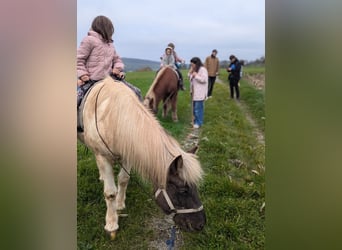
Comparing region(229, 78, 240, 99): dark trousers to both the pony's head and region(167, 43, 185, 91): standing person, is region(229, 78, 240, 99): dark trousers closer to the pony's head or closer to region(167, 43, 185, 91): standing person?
region(167, 43, 185, 91): standing person

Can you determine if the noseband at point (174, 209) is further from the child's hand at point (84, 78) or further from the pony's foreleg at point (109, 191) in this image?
the child's hand at point (84, 78)

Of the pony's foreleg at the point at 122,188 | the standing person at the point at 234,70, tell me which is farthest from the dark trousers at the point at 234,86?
the pony's foreleg at the point at 122,188

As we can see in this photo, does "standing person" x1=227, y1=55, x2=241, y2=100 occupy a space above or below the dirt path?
above

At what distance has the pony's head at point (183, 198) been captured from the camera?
5.87ft

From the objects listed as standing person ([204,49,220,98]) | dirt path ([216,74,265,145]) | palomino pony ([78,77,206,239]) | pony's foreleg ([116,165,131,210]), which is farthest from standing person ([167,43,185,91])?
pony's foreleg ([116,165,131,210])

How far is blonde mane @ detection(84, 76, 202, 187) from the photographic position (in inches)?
70.9

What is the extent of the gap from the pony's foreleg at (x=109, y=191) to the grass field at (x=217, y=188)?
0.11 feet

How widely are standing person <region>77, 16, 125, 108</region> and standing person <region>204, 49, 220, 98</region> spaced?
1.55 feet

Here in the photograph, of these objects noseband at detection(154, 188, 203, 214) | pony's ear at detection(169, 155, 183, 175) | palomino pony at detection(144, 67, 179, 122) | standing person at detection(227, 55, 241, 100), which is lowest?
noseband at detection(154, 188, 203, 214)

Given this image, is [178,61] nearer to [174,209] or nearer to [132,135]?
[132,135]

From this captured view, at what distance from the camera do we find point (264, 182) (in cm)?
182

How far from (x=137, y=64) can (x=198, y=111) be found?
435 millimetres

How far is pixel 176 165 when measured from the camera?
1.78 m

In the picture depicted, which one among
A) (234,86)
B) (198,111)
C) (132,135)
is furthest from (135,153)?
(234,86)
